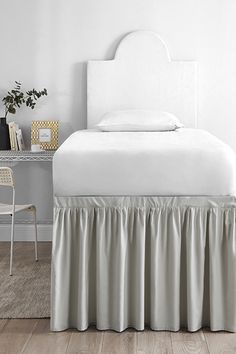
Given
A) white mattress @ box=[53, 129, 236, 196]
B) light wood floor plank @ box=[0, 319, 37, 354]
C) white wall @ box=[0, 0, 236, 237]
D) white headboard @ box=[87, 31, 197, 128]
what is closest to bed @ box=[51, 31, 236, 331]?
white mattress @ box=[53, 129, 236, 196]

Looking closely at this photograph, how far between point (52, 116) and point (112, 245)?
86.8 inches

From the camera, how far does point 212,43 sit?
201 inches

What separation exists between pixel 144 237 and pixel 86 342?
550 millimetres

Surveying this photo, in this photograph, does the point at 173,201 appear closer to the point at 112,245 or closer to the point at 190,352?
the point at 112,245

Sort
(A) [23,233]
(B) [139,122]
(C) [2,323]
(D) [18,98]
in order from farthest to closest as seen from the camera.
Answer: (A) [23,233], (D) [18,98], (B) [139,122], (C) [2,323]

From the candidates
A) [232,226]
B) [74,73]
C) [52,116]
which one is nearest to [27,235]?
[52,116]

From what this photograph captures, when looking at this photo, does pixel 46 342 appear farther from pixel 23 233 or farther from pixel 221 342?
pixel 23 233

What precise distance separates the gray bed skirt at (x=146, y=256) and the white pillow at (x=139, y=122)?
55.8 inches

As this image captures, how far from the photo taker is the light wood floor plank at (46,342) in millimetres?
3059

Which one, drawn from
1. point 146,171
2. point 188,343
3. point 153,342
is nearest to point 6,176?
point 146,171

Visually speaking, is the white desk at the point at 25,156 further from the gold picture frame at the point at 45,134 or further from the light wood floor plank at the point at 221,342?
the light wood floor plank at the point at 221,342

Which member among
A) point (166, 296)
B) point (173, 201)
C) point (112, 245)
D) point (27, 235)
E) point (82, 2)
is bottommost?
point (27, 235)

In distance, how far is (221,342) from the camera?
10.3 ft

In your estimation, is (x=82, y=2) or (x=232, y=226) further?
(x=82, y=2)
